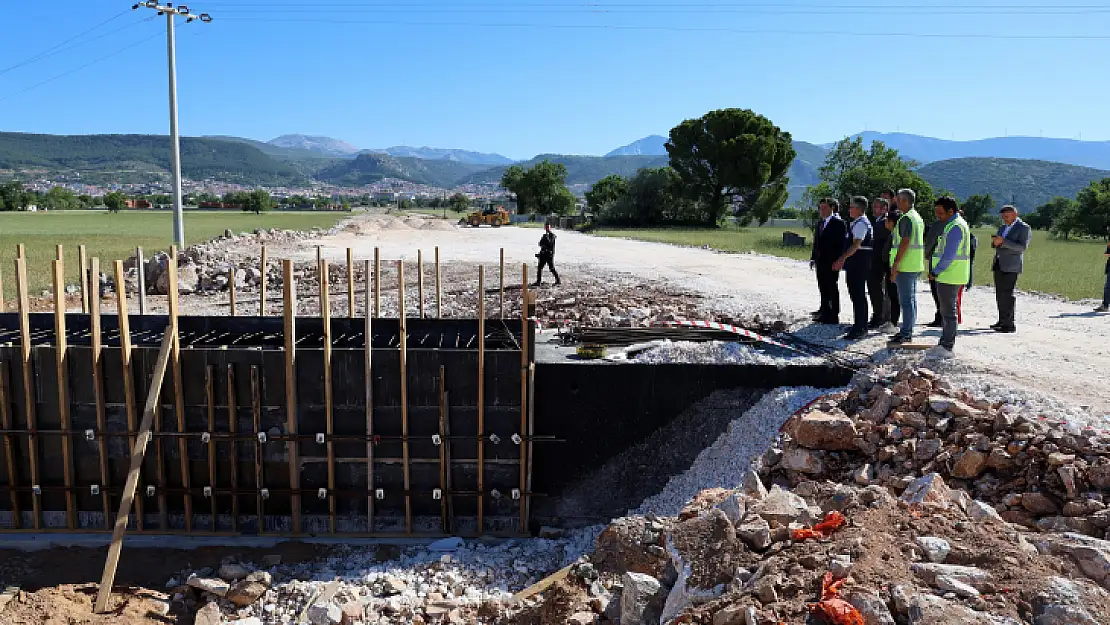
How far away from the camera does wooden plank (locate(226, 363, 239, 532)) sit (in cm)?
762

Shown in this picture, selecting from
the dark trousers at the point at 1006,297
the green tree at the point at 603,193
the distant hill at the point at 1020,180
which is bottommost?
the dark trousers at the point at 1006,297

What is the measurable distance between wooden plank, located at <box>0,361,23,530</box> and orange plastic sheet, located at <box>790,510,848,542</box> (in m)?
7.52

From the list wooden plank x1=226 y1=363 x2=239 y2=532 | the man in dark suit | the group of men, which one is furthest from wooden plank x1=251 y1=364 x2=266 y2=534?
the man in dark suit

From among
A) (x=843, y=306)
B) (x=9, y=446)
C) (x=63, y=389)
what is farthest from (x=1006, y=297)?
(x=9, y=446)

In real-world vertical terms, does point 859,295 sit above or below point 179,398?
above

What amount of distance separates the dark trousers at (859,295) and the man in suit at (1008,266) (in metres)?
2.18

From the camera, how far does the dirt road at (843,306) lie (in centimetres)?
812

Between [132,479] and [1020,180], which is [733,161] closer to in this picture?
[132,479]

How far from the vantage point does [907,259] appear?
9195 millimetres

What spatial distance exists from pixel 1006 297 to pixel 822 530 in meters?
7.36

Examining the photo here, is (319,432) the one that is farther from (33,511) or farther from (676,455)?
(676,455)

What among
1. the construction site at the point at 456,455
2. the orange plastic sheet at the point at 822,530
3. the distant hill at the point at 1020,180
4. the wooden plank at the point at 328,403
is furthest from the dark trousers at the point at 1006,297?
the distant hill at the point at 1020,180

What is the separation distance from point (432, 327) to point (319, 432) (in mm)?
2334

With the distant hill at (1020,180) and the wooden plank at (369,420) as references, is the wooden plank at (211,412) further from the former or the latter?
the distant hill at (1020,180)
